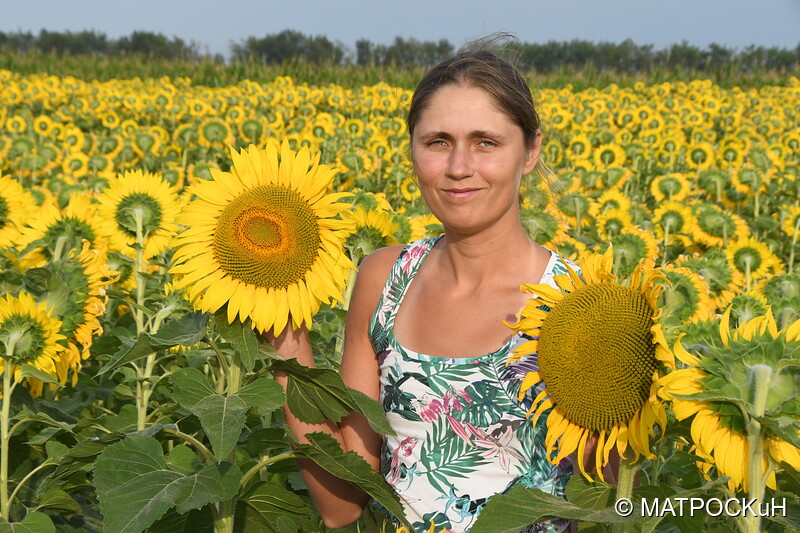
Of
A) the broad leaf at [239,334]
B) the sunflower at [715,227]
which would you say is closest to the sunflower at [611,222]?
the sunflower at [715,227]

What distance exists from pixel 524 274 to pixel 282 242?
0.67m

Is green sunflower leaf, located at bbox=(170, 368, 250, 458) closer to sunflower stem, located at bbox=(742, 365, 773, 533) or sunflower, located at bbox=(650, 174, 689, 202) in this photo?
sunflower stem, located at bbox=(742, 365, 773, 533)

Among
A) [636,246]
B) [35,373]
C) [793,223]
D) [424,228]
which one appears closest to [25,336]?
[35,373]

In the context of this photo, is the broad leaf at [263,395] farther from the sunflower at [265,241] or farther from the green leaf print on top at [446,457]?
the green leaf print on top at [446,457]

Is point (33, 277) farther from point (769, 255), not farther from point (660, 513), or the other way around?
point (769, 255)

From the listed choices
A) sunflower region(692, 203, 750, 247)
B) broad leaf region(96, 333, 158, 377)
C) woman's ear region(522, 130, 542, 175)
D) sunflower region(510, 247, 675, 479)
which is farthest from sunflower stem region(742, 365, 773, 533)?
sunflower region(692, 203, 750, 247)

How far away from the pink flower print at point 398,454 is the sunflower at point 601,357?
597 millimetres

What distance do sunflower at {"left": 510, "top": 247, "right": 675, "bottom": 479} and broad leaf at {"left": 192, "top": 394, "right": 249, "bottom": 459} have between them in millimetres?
454

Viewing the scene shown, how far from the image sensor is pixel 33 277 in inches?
88.2

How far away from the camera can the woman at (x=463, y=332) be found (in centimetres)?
184

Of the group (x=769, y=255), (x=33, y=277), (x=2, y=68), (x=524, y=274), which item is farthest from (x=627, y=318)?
(x=2, y=68)

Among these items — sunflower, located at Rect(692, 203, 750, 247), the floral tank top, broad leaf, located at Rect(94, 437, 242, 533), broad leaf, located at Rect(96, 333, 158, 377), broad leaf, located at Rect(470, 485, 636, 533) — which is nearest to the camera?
broad leaf, located at Rect(470, 485, 636, 533)

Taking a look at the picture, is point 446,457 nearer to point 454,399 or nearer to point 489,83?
point 454,399

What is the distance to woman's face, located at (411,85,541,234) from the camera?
185 centimetres
